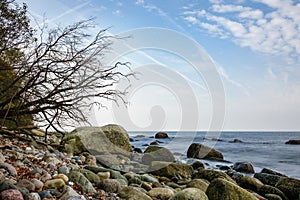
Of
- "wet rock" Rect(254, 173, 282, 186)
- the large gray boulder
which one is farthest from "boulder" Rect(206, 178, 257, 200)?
the large gray boulder

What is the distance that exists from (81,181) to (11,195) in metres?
1.31

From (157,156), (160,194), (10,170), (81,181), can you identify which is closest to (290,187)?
(160,194)

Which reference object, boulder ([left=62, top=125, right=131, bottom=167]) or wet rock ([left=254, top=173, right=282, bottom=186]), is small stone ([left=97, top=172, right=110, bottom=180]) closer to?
boulder ([left=62, top=125, right=131, bottom=167])

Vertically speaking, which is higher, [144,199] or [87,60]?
[87,60]

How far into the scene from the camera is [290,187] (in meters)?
7.52

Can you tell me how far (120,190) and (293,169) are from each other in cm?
1173

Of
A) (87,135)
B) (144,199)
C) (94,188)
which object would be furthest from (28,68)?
(87,135)

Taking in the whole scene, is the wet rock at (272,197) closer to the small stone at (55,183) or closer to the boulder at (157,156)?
the boulder at (157,156)

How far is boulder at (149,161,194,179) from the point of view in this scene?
8219 mm

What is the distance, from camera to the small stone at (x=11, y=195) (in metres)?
3.44

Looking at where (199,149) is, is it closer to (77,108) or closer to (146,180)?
(146,180)

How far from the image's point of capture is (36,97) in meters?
5.41

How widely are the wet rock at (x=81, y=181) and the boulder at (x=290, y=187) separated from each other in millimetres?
5449

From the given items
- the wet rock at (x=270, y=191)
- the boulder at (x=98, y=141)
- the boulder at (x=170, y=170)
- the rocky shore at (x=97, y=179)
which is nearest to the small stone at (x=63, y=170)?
the rocky shore at (x=97, y=179)
